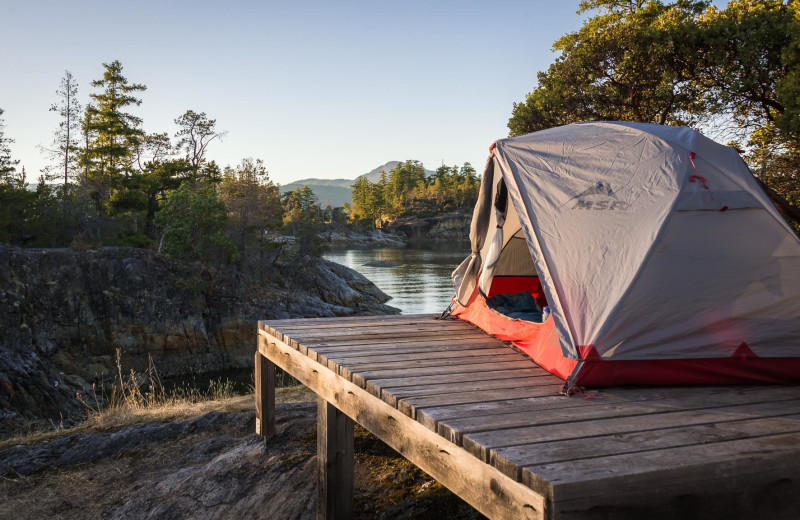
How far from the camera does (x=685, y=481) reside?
221 cm

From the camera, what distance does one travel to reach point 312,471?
4801mm

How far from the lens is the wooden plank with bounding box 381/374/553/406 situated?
315 centimetres

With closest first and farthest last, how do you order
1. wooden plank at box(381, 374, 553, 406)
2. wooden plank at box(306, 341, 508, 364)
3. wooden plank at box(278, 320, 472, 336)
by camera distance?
wooden plank at box(381, 374, 553, 406) → wooden plank at box(306, 341, 508, 364) → wooden plank at box(278, 320, 472, 336)

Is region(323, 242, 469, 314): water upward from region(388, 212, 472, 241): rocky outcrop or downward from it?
downward

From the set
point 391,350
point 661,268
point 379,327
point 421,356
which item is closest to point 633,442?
point 661,268

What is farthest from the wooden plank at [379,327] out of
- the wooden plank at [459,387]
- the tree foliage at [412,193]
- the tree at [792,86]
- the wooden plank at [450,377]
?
the tree foliage at [412,193]

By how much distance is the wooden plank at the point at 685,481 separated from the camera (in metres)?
2.09

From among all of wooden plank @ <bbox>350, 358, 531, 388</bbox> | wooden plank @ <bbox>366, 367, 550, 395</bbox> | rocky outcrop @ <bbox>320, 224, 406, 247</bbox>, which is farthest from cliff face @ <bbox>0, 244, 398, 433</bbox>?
rocky outcrop @ <bbox>320, 224, 406, 247</bbox>

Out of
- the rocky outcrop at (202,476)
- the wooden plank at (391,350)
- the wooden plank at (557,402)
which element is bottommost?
the rocky outcrop at (202,476)

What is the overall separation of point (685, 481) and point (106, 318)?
19.2 meters

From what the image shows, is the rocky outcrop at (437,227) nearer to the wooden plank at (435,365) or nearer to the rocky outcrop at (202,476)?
the rocky outcrop at (202,476)

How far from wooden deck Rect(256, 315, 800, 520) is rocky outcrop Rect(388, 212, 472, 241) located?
76.6 meters

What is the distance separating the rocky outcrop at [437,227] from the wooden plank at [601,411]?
253ft

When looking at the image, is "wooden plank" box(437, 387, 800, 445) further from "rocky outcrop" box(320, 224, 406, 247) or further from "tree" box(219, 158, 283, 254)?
"rocky outcrop" box(320, 224, 406, 247)
